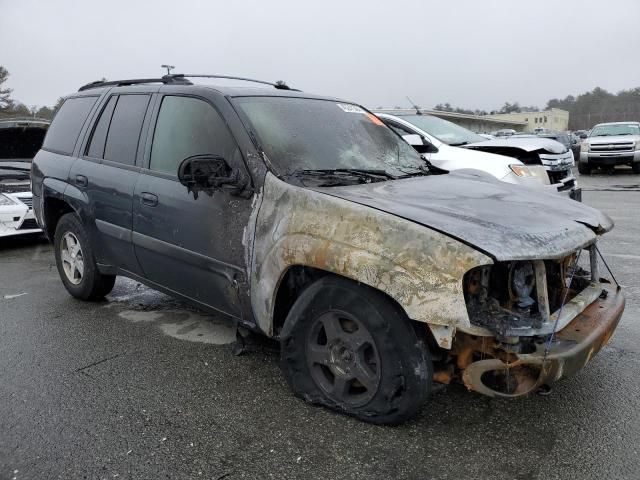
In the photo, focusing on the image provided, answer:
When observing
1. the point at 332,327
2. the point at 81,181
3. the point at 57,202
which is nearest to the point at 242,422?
the point at 332,327

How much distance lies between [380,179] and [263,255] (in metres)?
0.94

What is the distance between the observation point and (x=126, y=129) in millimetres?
4250

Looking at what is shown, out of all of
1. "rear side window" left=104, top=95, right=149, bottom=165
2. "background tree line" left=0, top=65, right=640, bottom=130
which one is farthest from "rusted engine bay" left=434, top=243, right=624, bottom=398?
"background tree line" left=0, top=65, right=640, bottom=130

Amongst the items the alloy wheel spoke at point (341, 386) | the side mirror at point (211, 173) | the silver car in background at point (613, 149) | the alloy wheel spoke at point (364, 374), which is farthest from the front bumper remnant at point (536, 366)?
the silver car in background at point (613, 149)

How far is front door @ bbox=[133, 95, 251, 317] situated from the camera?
3311mm

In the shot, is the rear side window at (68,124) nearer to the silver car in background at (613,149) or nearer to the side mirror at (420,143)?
the side mirror at (420,143)

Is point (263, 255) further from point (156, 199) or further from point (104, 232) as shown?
point (104, 232)

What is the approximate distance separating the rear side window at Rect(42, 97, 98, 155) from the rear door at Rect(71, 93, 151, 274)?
0.32 metres

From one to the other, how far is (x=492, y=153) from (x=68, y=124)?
19.0 feet

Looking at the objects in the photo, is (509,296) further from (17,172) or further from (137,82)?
(17,172)

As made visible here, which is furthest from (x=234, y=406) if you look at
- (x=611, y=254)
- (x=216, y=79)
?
(x=611, y=254)

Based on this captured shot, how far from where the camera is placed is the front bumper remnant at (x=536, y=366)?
2.48 meters

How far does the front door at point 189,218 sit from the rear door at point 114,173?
7.4 inches

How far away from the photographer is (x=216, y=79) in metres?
4.23
